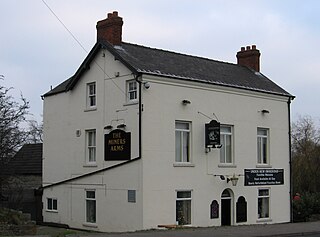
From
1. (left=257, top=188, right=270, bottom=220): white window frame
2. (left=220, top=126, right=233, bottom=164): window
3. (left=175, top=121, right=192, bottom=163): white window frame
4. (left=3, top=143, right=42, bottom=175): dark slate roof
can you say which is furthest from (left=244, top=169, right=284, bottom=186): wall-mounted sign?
(left=3, top=143, right=42, bottom=175): dark slate roof

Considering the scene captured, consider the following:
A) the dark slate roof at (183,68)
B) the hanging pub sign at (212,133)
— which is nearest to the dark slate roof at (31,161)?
the dark slate roof at (183,68)

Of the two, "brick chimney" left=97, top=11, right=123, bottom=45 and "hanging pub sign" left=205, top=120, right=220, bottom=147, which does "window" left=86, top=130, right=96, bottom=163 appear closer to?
"brick chimney" left=97, top=11, right=123, bottom=45

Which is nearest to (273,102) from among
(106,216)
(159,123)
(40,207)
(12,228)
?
(159,123)

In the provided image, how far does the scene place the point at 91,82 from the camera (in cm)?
2931

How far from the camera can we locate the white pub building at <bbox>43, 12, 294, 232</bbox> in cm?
2598

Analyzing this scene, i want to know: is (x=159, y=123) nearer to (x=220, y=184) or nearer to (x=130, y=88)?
(x=130, y=88)

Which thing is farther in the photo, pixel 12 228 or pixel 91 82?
pixel 91 82

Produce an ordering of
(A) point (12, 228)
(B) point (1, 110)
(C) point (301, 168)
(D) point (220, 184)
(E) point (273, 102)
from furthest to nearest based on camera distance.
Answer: (C) point (301, 168) < (E) point (273, 102) < (D) point (220, 184) < (B) point (1, 110) < (A) point (12, 228)

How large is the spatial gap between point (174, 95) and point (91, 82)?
5035 millimetres

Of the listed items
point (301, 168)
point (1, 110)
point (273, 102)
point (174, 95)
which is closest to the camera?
point (1, 110)

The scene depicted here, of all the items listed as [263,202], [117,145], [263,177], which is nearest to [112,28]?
[117,145]

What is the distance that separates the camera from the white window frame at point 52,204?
31.5 metres

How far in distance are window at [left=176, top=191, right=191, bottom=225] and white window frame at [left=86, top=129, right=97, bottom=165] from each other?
16.7ft

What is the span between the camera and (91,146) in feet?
96.1
